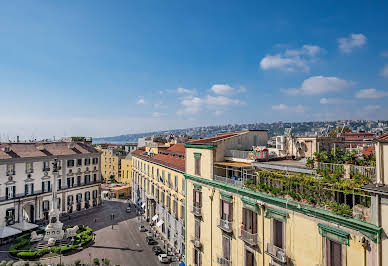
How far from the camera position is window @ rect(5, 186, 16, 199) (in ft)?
165

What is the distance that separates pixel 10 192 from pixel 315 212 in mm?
57202

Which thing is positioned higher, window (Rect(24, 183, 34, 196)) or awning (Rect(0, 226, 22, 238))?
window (Rect(24, 183, 34, 196))

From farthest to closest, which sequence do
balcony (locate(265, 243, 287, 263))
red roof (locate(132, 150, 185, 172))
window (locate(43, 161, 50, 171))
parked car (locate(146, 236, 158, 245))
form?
1. window (locate(43, 161, 50, 171))
2. parked car (locate(146, 236, 158, 245))
3. red roof (locate(132, 150, 185, 172))
4. balcony (locate(265, 243, 287, 263))

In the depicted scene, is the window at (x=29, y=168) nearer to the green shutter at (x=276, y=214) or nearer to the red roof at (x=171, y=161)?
the red roof at (x=171, y=161)

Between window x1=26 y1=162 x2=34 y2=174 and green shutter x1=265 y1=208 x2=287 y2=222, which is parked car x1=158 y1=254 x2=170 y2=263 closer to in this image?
green shutter x1=265 y1=208 x2=287 y2=222

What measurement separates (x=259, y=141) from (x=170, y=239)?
25568 mm

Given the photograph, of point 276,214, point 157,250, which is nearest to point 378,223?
point 276,214

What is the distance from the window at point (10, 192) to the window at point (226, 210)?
48.3m

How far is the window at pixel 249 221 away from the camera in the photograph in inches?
750

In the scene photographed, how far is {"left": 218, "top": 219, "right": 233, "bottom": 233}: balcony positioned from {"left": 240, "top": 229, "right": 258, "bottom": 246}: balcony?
1.44m

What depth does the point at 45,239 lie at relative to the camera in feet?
144

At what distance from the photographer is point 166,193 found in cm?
4553

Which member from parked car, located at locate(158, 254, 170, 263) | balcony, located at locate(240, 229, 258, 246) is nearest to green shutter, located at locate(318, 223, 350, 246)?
balcony, located at locate(240, 229, 258, 246)

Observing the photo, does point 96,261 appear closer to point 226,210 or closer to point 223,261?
point 223,261
